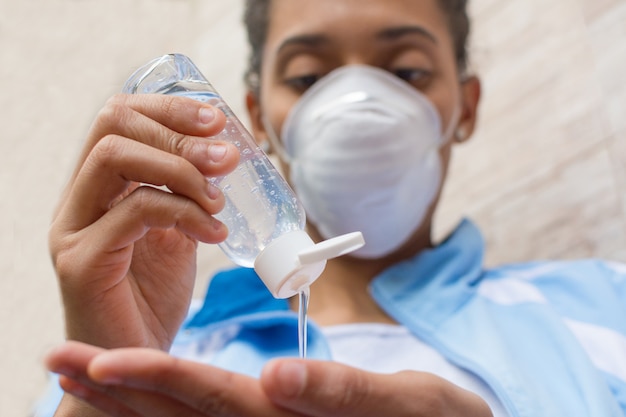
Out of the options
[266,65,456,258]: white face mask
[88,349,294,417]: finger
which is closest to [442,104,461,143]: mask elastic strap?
[266,65,456,258]: white face mask

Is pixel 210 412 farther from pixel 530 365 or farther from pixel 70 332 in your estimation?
pixel 530 365

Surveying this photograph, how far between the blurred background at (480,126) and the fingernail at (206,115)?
0.91m

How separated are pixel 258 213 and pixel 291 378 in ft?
0.82

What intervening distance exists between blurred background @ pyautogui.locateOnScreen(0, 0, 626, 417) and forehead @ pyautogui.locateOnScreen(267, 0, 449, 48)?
0.36 metres

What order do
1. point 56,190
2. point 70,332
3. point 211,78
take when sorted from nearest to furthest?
point 70,332 → point 56,190 → point 211,78

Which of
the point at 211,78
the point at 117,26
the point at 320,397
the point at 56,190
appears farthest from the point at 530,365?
the point at 117,26

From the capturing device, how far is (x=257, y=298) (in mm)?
1148

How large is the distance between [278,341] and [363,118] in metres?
0.34

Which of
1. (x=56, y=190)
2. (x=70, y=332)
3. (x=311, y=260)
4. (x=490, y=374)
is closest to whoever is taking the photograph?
(x=311, y=260)

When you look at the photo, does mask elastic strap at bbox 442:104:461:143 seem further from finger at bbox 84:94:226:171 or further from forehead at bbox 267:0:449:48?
finger at bbox 84:94:226:171

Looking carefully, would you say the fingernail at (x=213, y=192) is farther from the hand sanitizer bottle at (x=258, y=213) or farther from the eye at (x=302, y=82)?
the eye at (x=302, y=82)

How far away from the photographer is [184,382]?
464 mm

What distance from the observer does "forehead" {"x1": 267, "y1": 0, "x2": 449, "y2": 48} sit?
1127 mm

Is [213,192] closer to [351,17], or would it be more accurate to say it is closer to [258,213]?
[258,213]
